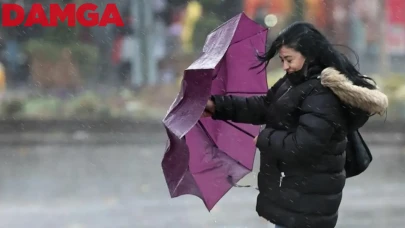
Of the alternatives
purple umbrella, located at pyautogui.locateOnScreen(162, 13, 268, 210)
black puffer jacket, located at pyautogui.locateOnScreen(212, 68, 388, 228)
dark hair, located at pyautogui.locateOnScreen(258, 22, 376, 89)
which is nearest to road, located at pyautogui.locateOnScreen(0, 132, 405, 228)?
purple umbrella, located at pyautogui.locateOnScreen(162, 13, 268, 210)

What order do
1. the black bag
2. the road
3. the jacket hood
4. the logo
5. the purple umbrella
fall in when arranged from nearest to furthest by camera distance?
the jacket hood < the purple umbrella < the black bag < the road < the logo

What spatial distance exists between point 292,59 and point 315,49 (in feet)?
0.36

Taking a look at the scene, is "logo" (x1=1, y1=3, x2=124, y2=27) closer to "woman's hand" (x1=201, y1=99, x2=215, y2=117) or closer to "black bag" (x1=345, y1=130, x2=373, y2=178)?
"woman's hand" (x1=201, y1=99, x2=215, y2=117)

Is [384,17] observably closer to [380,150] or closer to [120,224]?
[380,150]

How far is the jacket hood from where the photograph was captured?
2.92m

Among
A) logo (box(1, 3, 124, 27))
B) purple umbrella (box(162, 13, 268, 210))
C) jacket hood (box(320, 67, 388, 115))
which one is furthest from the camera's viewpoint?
logo (box(1, 3, 124, 27))

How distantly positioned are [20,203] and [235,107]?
14.5ft

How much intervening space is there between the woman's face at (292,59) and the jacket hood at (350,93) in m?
0.11

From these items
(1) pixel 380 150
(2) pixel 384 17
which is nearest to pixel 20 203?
(1) pixel 380 150

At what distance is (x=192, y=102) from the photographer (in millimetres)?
3148

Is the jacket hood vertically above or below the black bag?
above

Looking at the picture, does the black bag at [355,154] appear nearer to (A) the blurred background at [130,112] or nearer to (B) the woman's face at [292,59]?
(B) the woman's face at [292,59]

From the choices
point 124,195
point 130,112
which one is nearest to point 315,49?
point 124,195

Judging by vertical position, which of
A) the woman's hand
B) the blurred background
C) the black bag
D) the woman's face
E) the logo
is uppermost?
the woman's face
